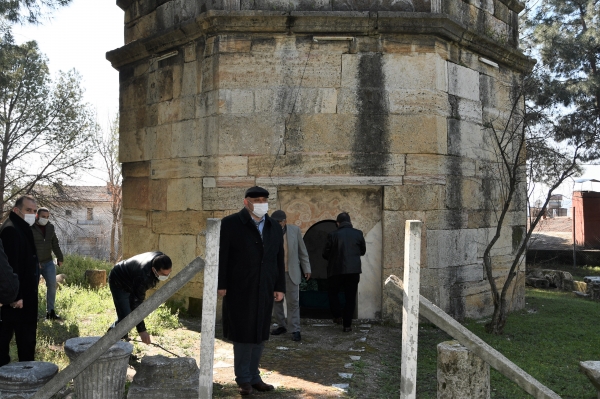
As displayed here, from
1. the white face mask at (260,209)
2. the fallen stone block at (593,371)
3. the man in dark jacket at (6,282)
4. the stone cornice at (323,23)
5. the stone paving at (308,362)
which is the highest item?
the stone cornice at (323,23)

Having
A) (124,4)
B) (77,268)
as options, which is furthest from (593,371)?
Result: (77,268)

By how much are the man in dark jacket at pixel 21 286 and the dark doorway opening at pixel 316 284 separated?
3.93 metres

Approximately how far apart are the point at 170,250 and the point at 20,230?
123 inches

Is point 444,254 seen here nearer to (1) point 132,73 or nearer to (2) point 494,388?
(2) point 494,388

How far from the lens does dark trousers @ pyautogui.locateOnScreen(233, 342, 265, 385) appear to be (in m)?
4.58

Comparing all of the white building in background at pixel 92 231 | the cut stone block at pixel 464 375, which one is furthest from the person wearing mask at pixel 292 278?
the white building in background at pixel 92 231

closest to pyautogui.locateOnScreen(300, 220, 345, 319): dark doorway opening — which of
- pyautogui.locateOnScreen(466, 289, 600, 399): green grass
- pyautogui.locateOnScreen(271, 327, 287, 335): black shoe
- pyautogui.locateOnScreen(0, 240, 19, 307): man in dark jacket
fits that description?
pyautogui.locateOnScreen(271, 327, 287, 335): black shoe

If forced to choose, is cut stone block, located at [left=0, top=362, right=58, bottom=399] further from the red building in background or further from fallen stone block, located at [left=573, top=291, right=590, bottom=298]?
the red building in background

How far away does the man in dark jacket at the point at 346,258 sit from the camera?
6.94 metres

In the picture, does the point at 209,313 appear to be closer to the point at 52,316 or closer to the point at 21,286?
the point at 21,286

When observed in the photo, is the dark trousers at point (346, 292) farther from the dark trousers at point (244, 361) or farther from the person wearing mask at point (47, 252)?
the person wearing mask at point (47, 252)

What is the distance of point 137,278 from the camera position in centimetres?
536

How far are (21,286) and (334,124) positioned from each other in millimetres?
4033

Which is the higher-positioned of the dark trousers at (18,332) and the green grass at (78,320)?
the dark trousers at (18,332)
